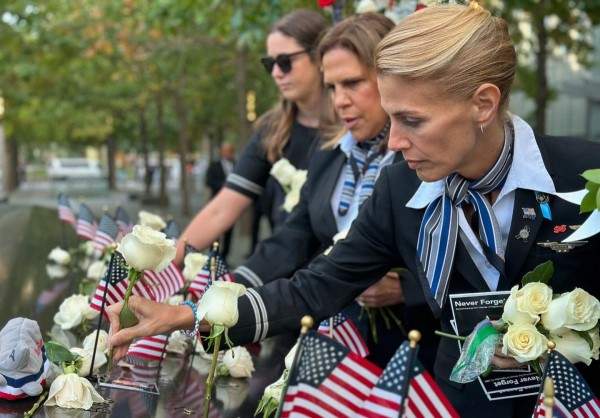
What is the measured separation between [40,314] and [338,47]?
154cm

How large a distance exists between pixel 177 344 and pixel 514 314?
1489 mm

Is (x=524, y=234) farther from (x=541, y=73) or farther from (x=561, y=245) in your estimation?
(x=541, y=73)

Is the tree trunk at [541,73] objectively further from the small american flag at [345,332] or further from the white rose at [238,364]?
the white rose at [238,364]

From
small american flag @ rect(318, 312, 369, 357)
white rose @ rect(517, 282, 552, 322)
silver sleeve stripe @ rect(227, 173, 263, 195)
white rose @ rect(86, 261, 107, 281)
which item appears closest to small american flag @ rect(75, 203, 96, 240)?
white rose @ rect(86, 261, 107, 281)

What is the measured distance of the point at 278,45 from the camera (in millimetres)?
4352

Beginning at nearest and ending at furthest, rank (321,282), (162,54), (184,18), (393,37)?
(393,37), (321,282), (184,18), (162,54)

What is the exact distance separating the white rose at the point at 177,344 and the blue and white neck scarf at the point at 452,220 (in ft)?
3.82

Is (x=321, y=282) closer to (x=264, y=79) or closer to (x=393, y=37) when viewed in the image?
(x=393, y=37)

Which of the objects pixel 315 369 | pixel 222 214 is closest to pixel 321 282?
pixel 315 369

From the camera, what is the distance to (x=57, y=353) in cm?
261

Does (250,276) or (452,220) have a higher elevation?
(452,220)

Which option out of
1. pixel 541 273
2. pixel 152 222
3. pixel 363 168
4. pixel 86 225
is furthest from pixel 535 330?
pixel 86 225

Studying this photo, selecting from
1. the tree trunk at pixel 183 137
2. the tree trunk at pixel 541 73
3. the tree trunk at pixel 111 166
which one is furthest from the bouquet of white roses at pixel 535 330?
the tree trunk at pixel 111 166

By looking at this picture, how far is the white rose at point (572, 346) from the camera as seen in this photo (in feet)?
7.23
